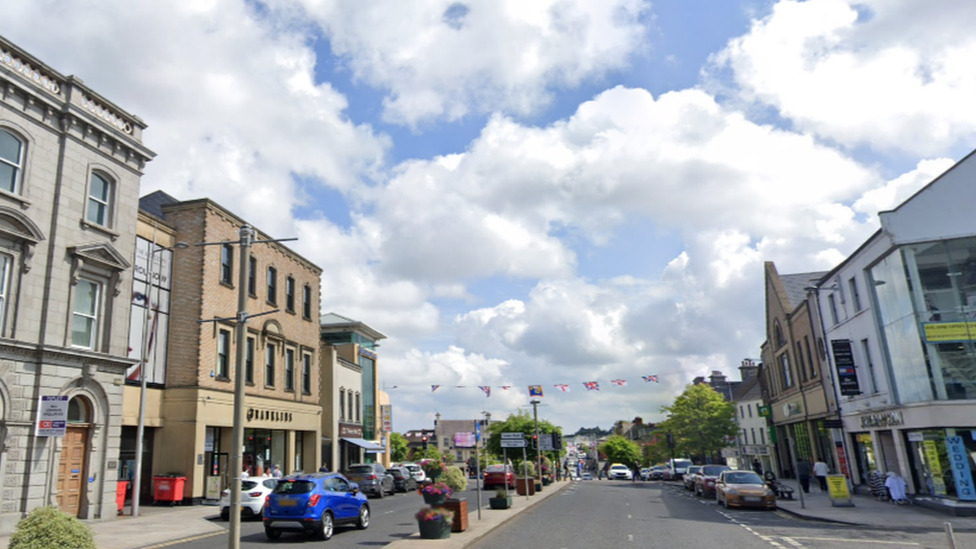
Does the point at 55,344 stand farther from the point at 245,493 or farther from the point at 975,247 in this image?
the point at 975,247

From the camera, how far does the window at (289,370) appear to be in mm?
34750

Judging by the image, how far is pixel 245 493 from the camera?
20.5 metres

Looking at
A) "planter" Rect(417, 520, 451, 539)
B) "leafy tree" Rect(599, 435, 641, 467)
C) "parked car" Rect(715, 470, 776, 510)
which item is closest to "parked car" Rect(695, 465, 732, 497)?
"parked car" Rect(715, 470, 776, 510)

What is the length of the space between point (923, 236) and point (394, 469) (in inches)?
1166

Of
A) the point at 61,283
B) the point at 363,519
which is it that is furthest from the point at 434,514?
the point at 61,283

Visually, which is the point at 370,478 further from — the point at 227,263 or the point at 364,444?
the point at 227,263

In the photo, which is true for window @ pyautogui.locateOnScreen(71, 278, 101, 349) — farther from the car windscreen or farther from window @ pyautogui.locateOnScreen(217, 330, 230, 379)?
window @ pyautogui.locateOnScreen(217, 330, 230, 379)

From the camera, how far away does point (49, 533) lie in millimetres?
7516

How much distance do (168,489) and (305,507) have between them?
458 inches

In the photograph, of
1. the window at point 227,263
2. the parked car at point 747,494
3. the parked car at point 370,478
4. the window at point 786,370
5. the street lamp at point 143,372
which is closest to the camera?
the street lamp at point 143,372

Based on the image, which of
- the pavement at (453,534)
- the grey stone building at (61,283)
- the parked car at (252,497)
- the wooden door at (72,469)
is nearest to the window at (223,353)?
the pavement at (453,534)

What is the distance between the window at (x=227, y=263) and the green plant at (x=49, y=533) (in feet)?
72.3

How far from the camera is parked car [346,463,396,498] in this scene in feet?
107

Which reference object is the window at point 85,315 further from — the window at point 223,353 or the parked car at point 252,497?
the window at point 223,353
